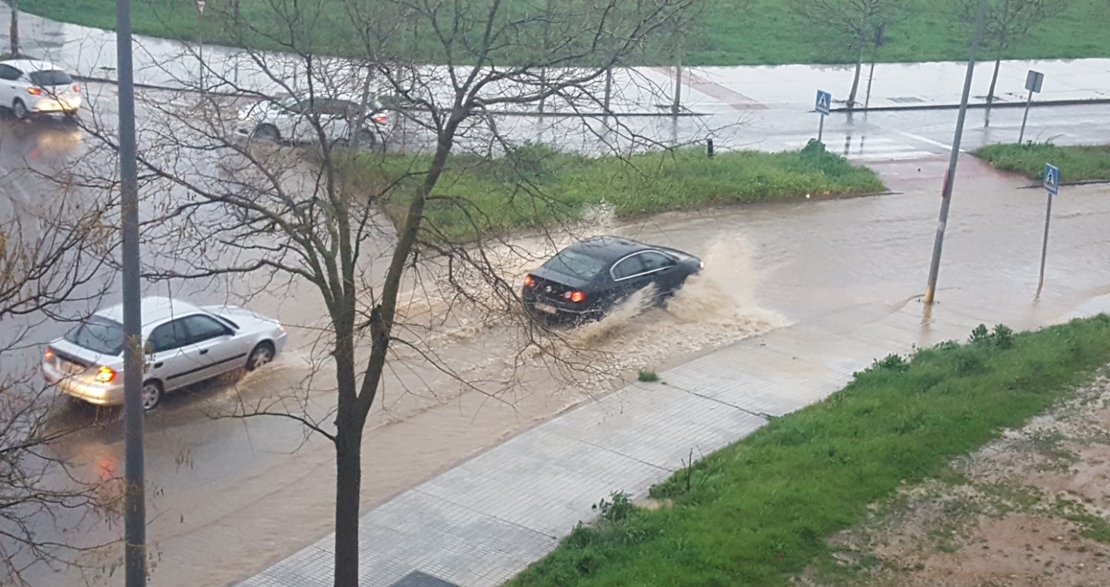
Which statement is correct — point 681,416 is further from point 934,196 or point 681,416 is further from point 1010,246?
point 934,196

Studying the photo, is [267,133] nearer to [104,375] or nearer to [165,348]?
[104,375]

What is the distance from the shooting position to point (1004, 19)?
140 feet

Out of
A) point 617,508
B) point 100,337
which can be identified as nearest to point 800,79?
point 100,337

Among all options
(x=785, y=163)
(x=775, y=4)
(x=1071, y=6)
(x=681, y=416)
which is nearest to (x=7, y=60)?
(x=785, y=163)

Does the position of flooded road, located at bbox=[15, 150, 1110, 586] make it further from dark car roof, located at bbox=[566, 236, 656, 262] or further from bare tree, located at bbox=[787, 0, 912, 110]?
bare tree, located at bbox=[787, 0, 912, 110]

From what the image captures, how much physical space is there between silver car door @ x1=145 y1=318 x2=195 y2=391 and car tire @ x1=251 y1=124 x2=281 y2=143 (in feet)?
15.7

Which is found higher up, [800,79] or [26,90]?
[800,79]

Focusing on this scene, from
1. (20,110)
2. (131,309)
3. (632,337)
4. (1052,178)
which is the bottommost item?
(632,337)

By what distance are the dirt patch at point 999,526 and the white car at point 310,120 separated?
18.8 feet

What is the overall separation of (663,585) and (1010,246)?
57.7 feet

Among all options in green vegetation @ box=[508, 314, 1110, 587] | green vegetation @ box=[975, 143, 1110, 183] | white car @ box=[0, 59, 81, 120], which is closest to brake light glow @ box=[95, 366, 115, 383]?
green vegetation @ box=[508, 314, 1110, 587]

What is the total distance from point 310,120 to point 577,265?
963 cm

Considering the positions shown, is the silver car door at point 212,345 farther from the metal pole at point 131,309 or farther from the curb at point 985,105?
the curb at point 985,105

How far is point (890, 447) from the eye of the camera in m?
14.2
